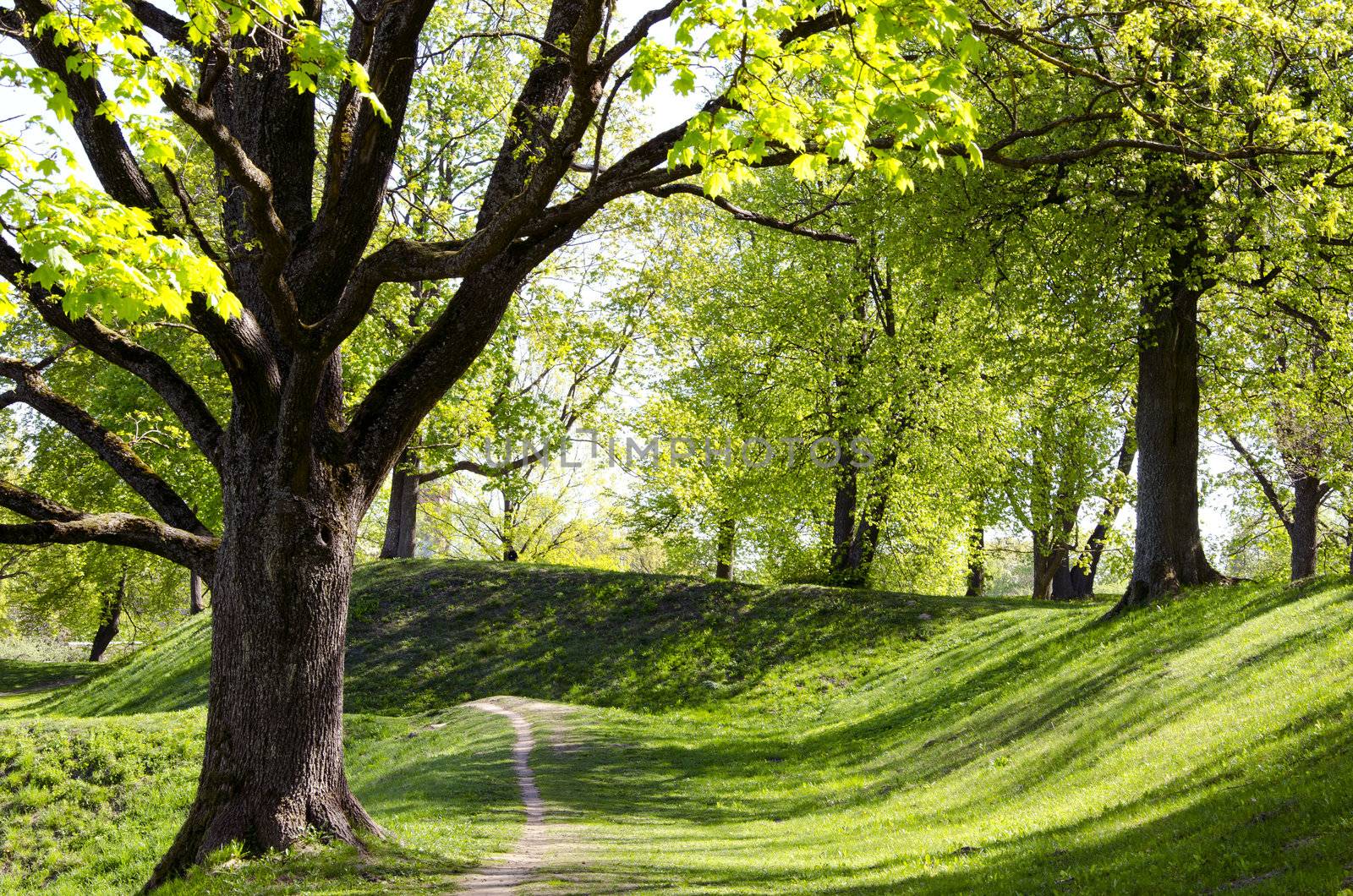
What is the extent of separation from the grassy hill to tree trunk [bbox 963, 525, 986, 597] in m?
8.23

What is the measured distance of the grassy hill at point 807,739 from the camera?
27.1ft

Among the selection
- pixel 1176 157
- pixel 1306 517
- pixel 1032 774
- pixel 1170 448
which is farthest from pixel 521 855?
pixel 1306 517

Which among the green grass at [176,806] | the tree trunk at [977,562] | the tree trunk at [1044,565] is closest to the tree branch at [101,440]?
the green grass at [176,806]

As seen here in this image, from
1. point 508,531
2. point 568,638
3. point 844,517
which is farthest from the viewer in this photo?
point 508,531

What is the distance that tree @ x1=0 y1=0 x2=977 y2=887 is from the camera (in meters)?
6.82

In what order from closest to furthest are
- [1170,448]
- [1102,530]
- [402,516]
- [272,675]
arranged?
1. [272,675]
2. [1170,448]
3. [402,516]
4. [1102,530]

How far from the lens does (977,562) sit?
124ft

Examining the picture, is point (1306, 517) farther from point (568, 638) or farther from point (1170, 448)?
point (568, 638)

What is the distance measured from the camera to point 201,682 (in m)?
24.9

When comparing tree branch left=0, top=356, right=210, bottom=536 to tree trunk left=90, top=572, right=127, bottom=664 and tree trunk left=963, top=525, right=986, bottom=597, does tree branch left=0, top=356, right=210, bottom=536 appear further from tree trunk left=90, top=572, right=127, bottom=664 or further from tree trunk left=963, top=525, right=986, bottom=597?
tree trunk left=90, top=572, right=127, bottom=664

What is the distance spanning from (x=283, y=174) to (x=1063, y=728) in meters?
11.9

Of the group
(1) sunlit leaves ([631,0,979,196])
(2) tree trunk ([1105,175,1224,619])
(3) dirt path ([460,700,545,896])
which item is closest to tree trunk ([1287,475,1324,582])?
(2) tree trunk ([1105,175,1224,619])

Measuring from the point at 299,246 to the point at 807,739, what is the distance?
14.1 meters

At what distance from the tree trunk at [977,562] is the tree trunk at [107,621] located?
36262 mm
